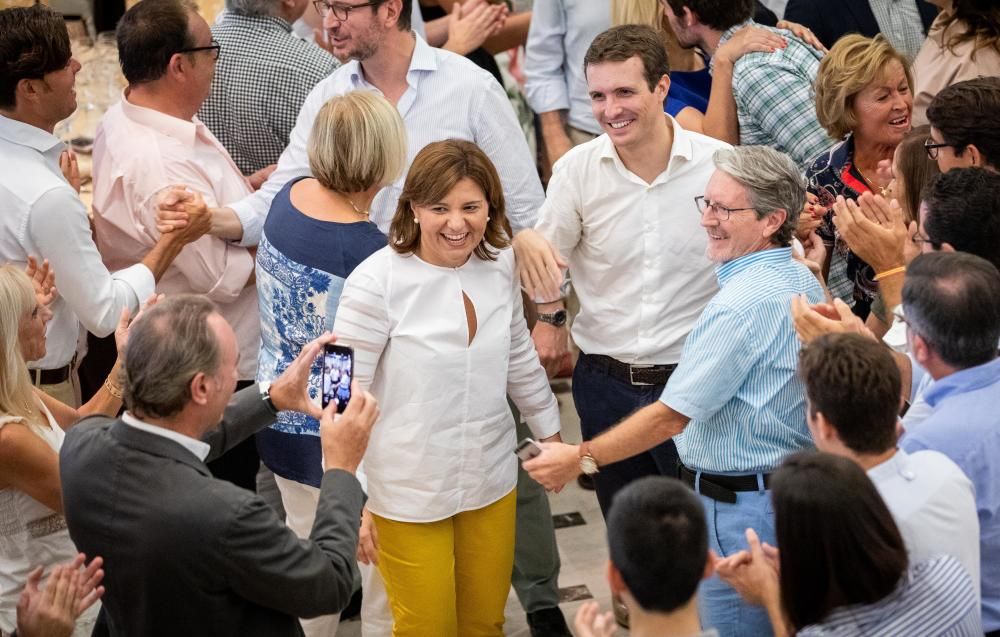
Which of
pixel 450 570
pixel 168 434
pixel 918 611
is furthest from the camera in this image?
pixel 450 570

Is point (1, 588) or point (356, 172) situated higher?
point (356, 172)

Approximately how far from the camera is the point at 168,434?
2.36 meters

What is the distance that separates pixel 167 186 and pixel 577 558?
1.96 metres

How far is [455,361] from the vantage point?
→ 320cm

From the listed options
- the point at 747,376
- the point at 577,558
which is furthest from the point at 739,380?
the point at 577,558

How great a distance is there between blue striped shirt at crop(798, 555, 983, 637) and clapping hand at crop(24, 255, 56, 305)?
2202 mm

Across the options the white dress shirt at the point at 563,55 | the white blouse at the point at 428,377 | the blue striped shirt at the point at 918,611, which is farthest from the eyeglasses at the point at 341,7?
the blue striped shirt at the point at 918,611

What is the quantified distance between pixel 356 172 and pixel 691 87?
5.35 ft

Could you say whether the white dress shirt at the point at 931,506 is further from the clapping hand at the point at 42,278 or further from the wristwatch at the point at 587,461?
the clapping hand at the point at 42,278

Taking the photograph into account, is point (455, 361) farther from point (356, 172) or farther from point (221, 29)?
point (221, 29)

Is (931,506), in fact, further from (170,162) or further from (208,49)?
(208,49)

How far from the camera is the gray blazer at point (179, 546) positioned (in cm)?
226

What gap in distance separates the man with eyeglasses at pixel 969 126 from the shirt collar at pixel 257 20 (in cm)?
240

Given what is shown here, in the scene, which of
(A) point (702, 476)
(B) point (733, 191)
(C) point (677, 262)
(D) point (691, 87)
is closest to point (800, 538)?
(A) point (702, 476)
